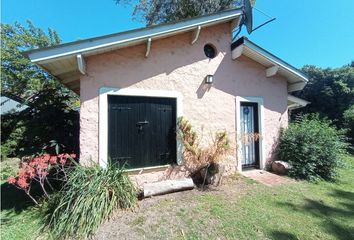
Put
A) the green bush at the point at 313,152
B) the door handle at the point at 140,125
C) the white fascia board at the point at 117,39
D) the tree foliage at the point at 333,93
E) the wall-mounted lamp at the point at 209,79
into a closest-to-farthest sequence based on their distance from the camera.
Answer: the white fascia board at the point at 117,39 → the door handle at the point at 140,125 → the wall-mounted lamp at the point at 209,79 → the green bush at the point at 313,152 → the tree foliage at the point at 333,93

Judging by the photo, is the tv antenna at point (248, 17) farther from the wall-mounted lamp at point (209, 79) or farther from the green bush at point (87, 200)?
the green bush at point (87, 200)

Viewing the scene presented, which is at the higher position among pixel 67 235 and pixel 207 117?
pixel 207 117

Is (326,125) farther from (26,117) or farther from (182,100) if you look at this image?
(26,117)

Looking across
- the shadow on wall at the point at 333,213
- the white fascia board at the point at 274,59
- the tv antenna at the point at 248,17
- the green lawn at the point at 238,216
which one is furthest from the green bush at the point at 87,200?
the tv antenna at the point at 248,17

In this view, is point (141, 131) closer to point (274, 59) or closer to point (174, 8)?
point (274, 59)

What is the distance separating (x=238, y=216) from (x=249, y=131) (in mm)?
4217

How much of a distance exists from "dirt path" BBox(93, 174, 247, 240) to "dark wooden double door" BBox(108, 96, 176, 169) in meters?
1.19

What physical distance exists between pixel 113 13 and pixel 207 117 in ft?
40.6

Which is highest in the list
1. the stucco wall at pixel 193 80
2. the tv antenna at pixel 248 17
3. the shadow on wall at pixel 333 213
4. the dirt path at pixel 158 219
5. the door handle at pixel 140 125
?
the tv antenna at pixel 248 17

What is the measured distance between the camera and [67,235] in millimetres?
4078

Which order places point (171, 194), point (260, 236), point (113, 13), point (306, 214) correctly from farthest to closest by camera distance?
1. point (113, 13)
2. point (171, 194)
3. point (306, 214)
4. point (260, 236)

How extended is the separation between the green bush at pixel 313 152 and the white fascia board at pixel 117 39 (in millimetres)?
5100

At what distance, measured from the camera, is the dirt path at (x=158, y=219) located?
406 cm

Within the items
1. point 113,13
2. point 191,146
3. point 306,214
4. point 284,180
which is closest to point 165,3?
point 113,13
